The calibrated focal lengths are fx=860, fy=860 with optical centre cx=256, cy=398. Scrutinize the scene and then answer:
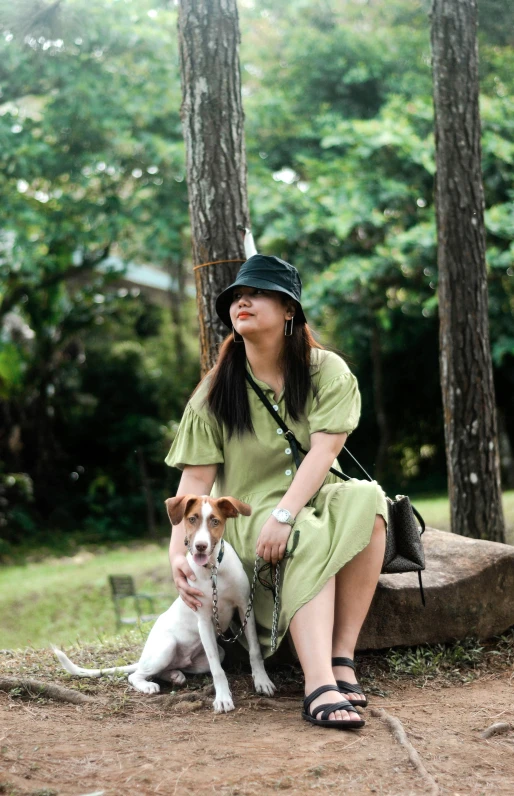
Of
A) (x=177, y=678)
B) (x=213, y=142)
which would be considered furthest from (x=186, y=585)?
(x=213, y=142)

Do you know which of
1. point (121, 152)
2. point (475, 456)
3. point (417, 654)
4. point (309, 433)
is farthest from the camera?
point (121, 152)

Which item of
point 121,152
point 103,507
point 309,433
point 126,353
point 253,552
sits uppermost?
point 121,152

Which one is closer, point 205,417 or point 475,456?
point 205,417

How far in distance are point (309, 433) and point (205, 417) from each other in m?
0.48

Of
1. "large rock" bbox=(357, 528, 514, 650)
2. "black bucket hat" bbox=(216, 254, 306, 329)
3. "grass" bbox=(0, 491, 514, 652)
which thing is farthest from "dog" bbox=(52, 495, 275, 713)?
Answer: "grass" bbox=(0, 491, 514, 652)

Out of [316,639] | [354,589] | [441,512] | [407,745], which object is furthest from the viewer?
[441,512]

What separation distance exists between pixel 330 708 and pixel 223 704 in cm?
54

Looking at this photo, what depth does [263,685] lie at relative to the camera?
3789mm

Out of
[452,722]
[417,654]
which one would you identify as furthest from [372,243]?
[452,722]

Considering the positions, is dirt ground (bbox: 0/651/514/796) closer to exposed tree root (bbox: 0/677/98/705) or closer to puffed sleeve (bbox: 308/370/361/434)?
exposed tree root (bbox: 0/677/98/705)

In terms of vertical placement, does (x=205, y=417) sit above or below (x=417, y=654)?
above

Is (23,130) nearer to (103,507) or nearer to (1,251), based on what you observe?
(1,251)

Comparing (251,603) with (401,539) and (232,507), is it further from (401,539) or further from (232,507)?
(401,539)

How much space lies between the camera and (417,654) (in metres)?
4.26
